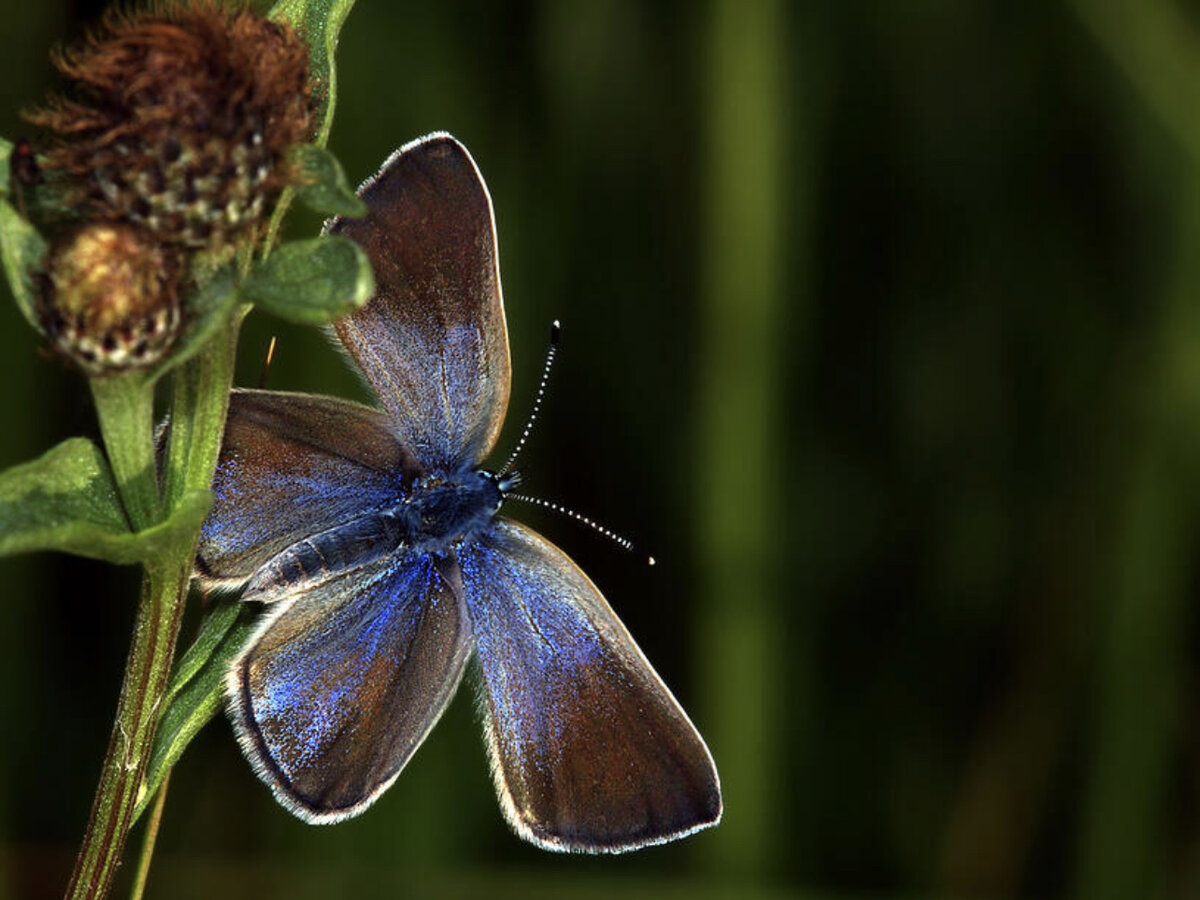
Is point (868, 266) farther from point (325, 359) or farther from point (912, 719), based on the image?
point (325, 359)

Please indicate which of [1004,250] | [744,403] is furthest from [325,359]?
[1004,250]

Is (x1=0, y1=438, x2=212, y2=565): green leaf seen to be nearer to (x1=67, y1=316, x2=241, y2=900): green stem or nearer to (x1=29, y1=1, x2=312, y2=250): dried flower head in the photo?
(x1=67, y1=316, x2=241, y2=900): green stem

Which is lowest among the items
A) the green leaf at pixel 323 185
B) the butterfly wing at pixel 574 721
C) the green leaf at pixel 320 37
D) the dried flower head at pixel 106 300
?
the butterfly wing at pixel 574 721

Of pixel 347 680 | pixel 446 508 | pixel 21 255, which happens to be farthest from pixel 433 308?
pixel 21 255

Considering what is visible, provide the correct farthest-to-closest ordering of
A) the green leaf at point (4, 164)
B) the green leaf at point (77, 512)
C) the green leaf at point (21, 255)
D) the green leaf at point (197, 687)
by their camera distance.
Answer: the green leaf at point (197, 687) < the green leaf at point (4, 164) < the green leaf at point (21, 255) < the green leaf at point (77, 512)

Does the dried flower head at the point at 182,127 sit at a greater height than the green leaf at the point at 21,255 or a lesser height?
greater

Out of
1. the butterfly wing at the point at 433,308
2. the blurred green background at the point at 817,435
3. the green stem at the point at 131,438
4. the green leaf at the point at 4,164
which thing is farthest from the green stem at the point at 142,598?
the blurred green background at the point at 817,435

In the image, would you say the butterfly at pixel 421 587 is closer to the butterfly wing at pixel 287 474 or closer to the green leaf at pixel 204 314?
the butterfly wing at pixel 287 474
